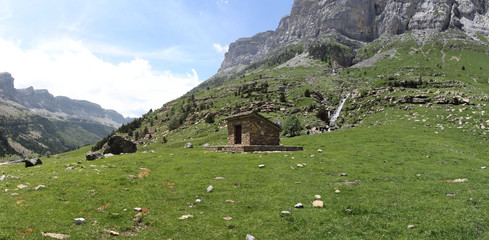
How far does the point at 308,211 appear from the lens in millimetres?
11922

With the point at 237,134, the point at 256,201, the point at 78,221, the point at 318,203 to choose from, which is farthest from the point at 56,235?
the point at 237,134

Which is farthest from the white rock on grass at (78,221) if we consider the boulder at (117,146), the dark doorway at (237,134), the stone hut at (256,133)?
the boulder at (117,146)

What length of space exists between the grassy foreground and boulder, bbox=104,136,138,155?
51.7 feet

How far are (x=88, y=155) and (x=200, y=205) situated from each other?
19987mm

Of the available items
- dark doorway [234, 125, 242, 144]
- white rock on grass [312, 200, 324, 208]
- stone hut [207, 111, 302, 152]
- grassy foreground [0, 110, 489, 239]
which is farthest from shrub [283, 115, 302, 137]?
white rock on grass [312, 200, 324, 208]

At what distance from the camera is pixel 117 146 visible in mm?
35812

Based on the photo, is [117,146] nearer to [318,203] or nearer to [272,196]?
[272,196]

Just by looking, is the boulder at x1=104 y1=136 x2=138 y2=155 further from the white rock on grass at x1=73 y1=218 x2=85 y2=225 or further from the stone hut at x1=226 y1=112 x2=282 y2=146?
the white rock on grass at x1=73 y1=218 x2=85 y2=225

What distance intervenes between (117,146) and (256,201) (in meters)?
29.9

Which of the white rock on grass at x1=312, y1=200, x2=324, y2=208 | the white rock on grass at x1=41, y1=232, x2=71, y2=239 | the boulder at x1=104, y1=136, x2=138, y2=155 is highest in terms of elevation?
the boulder at x1=104, y1=136, x2=138, y2=155

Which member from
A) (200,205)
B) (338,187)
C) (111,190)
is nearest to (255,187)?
(200,205)

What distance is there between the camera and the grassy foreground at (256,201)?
31.9 ft

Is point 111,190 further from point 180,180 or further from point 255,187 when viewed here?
point 255,187

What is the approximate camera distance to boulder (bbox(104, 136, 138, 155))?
3519 cm
